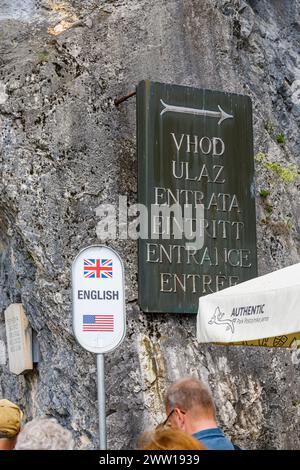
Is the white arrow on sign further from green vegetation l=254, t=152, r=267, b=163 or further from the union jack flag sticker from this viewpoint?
the union jack flag sticker

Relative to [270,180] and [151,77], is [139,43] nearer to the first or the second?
[151,77]

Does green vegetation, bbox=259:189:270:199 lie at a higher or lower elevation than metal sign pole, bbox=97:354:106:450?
higher

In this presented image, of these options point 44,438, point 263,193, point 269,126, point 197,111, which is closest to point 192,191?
point 197,111

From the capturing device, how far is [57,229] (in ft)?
29.0

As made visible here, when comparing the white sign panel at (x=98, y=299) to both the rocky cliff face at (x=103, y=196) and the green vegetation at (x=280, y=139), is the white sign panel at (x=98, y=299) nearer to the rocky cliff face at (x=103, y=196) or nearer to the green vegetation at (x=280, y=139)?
the rocky cliff face at (x=103, y=196)

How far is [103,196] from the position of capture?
9109 millimetres

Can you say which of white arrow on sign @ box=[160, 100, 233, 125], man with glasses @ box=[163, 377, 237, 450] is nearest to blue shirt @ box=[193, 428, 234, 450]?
man with glasses @ box=[163, 377, 237, 450]

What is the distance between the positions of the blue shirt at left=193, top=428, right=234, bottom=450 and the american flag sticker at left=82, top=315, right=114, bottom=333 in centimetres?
198

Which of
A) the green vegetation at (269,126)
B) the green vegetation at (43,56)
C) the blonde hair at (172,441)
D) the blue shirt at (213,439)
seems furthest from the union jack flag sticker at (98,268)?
the green vegetation at (269,126)

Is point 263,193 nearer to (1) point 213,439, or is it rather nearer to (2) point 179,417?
(2) point 179,417

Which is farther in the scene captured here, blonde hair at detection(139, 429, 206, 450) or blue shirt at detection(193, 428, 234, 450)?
blue shirt at detection(193, 428, 234, 450)

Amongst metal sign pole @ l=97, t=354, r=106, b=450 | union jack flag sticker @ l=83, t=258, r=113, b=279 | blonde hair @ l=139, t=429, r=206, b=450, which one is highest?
union jack flag sticker @ l=83, t=258, r=113, b=279

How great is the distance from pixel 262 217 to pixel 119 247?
1.72 metres

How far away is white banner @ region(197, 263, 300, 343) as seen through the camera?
6312 mm
